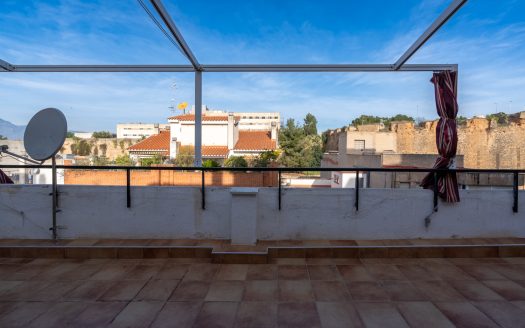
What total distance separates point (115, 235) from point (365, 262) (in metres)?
2.61

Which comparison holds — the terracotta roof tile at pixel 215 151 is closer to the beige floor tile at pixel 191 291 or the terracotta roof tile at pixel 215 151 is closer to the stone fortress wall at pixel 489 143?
the stone fortress wall at pixel 489 143

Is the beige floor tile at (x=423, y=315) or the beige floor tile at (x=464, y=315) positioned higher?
the beige floor tile at (x=464, y=315)

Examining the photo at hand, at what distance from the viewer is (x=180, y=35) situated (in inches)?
133

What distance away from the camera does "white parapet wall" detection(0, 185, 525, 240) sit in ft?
11.2

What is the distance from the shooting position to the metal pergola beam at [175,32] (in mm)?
2785

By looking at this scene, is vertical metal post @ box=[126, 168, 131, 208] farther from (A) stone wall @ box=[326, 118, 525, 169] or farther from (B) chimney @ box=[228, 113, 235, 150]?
(A) stone wall @ box=[326, 118, 525, 169]

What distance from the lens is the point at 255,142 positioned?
22.5 m

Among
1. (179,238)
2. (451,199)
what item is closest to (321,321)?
(179,238)

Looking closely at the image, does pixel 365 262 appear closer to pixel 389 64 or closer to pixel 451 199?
pixel 451 199

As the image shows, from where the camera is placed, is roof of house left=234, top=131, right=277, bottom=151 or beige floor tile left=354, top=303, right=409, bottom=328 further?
roof of house left=234, top=131, right=277, bottom=151

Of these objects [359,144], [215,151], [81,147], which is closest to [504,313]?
[215,151]

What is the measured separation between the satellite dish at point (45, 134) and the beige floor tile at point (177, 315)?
210cm

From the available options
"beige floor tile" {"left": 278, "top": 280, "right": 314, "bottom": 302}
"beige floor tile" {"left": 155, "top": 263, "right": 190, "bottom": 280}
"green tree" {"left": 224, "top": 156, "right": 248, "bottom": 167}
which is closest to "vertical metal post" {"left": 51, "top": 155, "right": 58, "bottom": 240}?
"beige floor tile" {"left": 155, "top": 263, "right": 190, "bottom": 280}

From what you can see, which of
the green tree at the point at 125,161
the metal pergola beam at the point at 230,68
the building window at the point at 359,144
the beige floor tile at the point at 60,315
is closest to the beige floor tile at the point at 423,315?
the beige floor tile at the point at 60,315
